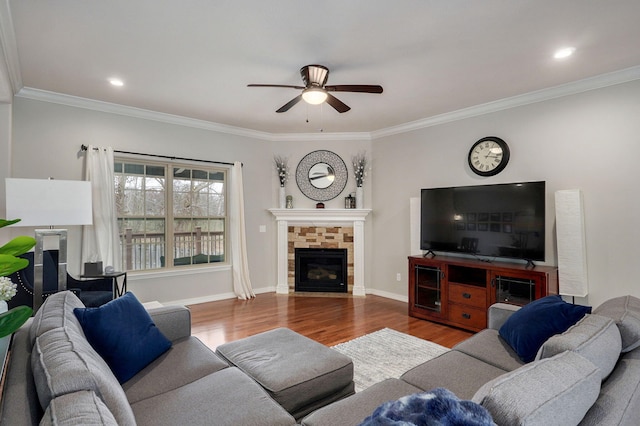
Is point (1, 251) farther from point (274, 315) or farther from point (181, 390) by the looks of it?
point (274, 315)

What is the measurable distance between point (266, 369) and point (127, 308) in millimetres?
887

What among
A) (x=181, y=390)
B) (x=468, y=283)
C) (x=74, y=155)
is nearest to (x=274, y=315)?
(x=468, y=283)

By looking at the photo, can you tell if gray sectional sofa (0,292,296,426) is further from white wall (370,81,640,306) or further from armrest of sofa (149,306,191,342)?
white wall (370,81,640,306)

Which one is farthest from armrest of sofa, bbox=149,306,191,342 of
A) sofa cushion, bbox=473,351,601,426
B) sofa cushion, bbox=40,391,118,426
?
sofa cushion, bbox=473,351,601,426

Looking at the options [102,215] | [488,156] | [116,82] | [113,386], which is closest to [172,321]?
[113,386]

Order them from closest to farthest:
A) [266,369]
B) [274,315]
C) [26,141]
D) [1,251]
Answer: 1. [1,251]
2. [266,369]
3. [26,141]
4. [274,315]

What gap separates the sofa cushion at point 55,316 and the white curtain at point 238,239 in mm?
3332

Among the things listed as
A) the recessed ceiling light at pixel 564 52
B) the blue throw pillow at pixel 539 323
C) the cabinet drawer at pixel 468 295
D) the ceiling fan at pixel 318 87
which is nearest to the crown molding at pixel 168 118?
the ceiling fan at pixel 318 87

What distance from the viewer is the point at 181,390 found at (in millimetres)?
1666

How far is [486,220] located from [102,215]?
15.1ft

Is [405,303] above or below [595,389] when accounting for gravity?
below

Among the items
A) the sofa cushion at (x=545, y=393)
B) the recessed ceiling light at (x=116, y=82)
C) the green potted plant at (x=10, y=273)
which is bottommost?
the sofa cushion at (x=545, y=393)

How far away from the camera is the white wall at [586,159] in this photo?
3279 millimetres

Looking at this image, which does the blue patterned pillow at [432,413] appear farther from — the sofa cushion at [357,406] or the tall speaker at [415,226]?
the tall speaker at [415,226]
